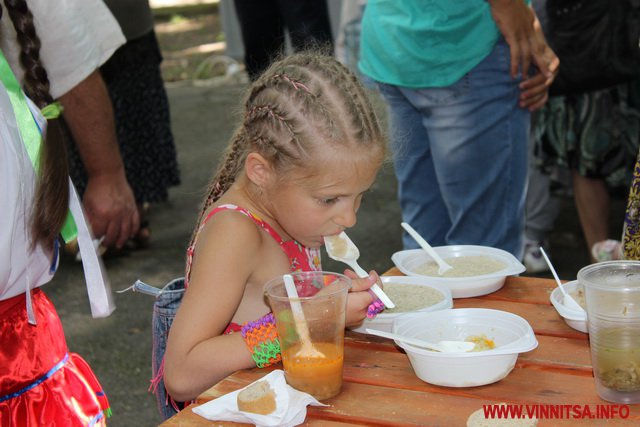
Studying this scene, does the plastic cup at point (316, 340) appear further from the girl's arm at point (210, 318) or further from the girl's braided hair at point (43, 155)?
the girl's braided hair at point (43, 155)

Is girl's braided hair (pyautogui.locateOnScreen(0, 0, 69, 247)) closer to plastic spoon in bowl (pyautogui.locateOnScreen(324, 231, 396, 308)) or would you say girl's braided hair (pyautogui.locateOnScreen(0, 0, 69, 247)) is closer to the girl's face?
the girl's face

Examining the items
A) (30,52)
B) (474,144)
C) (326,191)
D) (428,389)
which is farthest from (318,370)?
(474,144)

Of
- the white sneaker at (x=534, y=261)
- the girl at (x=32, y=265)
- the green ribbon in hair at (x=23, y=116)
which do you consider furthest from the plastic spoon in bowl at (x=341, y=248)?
the white sneaker at (x=534, y=261)

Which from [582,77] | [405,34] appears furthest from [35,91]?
[582,77]

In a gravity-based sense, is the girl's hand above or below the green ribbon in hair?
below

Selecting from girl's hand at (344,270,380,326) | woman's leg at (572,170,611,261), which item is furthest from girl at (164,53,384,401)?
woman's leg at (572,170,611,261)

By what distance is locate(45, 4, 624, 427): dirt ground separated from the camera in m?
3.52


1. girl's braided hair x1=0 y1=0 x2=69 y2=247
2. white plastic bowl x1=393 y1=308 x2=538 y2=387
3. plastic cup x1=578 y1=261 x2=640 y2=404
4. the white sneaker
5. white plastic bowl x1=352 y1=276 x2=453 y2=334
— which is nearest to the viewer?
plastic cup x1=578 y1=261 x2=640 y2=404

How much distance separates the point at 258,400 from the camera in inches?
56.5

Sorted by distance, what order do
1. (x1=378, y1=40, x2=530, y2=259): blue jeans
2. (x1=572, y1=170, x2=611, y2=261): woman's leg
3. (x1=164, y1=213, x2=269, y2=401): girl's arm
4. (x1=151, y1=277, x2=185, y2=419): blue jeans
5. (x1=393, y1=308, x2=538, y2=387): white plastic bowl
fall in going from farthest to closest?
1. (x1=572, y1=170, x2=611, y2=261): woman's leg
2. (x1=378, y1=40, x2=530, y2=259): blue jeans
3. (x1=151, y1=277, x2=185, y2=419): blue jeans
4. (x1=164, y1=213, x2=269, y2=401): girl's arm
5. (x1=393, y1=308, x2=538, y2=387): white plastic bowl

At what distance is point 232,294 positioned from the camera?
1750mm

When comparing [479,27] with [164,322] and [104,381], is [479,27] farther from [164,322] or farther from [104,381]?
[104,381]

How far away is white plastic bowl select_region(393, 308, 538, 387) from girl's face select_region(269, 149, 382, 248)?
0.27m

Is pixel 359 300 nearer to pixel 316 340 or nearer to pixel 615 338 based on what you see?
pixel 316 340
